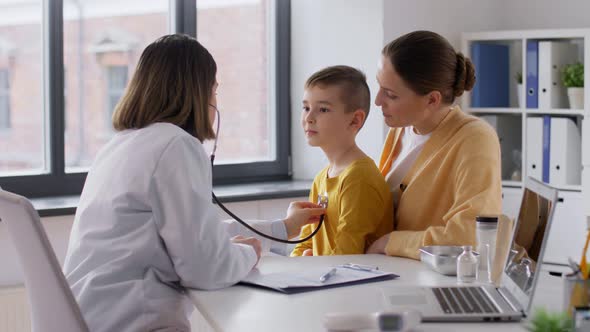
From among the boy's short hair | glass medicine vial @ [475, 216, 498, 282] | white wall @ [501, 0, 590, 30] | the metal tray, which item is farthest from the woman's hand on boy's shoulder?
white wall @ [501, 0, 590, 30]

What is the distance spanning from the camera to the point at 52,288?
1.70m

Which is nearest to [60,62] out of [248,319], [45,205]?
[45,205]

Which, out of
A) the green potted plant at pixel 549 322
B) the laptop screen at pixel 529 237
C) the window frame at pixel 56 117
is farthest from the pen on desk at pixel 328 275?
the window frame at pixel 56 117

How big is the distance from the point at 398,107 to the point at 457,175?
26 cm

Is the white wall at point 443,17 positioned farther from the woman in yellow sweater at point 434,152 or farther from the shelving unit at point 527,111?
the woman in yellow sweater at point 434,152

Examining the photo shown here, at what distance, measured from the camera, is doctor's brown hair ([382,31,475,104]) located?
233 centimetres

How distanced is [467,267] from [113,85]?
208 cm

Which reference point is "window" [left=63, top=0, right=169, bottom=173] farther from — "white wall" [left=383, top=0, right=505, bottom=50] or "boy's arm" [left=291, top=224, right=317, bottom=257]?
"boy's arm" [left=291, top=224, right=317, bottom=257]

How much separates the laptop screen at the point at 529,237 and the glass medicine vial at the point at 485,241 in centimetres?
15

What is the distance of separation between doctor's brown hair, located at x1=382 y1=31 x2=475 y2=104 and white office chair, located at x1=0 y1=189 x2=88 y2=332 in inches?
Answer: 42.9

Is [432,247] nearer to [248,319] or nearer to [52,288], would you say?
[248,319]

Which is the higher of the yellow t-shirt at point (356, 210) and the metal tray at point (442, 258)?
the yellow t-shirt at point (356, 210)

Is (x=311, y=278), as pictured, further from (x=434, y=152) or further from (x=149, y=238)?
(x=434, y=152)

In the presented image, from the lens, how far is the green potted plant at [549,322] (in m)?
1.14
